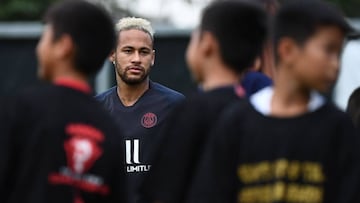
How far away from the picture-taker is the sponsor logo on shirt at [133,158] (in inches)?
359

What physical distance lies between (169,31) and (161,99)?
7017 millimetres

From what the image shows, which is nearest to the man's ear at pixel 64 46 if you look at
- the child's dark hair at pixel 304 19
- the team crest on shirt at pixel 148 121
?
the child's dark hair at pixel 304 19

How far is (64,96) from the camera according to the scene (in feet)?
20.9

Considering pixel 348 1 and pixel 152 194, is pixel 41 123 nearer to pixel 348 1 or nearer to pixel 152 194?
pixel 152 194

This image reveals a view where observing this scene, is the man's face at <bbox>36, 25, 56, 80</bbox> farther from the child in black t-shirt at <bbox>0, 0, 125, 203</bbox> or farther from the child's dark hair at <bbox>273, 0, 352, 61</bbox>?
the child's dark hair at <bbox>273, 0, 352, 61</bbox>

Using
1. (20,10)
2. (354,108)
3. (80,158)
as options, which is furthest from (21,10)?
(80,158)

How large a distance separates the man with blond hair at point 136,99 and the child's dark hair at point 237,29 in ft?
8.38

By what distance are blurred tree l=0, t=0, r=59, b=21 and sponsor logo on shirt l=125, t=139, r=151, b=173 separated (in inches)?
583

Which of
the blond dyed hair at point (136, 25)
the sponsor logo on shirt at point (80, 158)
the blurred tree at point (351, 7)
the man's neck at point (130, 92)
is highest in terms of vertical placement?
the blurred tree at point (351, 7)

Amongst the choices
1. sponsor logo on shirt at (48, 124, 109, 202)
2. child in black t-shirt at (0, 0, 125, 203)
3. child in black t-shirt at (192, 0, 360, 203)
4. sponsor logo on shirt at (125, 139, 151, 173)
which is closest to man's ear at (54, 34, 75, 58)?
child in black t-shirt at (0, 0, 125, 203)

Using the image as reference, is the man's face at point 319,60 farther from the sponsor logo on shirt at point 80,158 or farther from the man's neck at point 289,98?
the sponsor logo on shirt at point 80,158

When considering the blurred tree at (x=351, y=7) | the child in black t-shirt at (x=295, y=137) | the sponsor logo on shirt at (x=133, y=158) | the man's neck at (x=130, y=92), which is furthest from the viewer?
the blurred tree at (x=351, y=7)

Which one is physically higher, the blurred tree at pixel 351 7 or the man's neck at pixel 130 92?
the blurred tree at pixel 351 7

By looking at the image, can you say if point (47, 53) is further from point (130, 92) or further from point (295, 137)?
point (130, 92)
